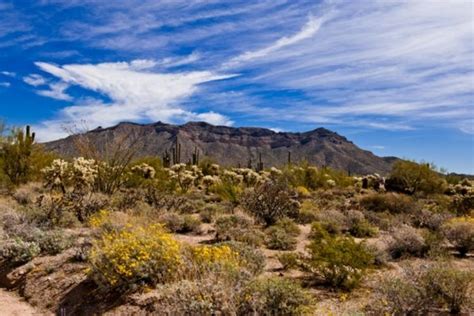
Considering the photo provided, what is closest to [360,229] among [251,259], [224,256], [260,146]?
[251,259]

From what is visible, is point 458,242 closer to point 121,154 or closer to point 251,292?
point 251,292

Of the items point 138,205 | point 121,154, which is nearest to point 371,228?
point 138,205

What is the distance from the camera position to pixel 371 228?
14.4 metres

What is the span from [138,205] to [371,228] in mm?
7587

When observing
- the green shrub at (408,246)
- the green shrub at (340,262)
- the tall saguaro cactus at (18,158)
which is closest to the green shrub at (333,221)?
the green shrub at (408,246)

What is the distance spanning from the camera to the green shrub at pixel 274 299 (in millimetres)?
6141

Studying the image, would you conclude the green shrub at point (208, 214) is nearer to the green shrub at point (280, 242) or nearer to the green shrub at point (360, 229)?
the green shrub at point (280, 242)

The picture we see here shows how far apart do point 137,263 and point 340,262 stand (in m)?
3.68

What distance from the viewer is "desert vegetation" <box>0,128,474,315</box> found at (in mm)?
A: 6625

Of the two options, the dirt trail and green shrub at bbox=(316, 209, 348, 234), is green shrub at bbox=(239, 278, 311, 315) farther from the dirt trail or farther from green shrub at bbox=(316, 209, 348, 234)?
green shrub at bbox=(316, 209, 348, 234)

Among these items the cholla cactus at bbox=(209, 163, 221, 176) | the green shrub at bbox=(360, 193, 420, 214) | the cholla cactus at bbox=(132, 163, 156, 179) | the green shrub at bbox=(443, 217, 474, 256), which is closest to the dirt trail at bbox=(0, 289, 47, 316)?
the green shrub at bbox=(443, 217, 474, 256)

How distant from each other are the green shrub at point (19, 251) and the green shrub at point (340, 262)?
622 centimetres

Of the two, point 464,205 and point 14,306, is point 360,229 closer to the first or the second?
point 464,205

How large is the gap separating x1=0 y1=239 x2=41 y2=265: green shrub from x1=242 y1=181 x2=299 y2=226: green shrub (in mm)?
7072
